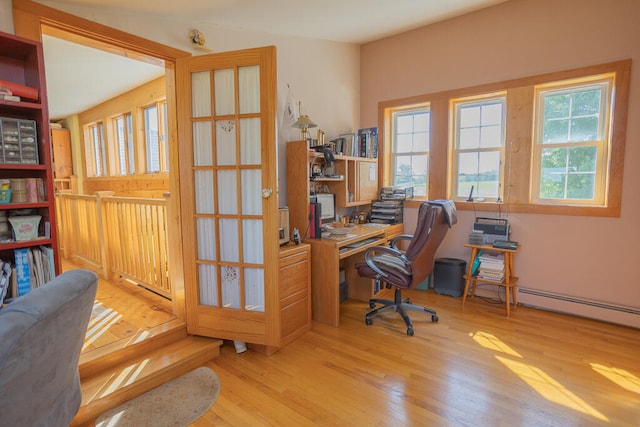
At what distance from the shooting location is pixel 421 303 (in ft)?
10.7

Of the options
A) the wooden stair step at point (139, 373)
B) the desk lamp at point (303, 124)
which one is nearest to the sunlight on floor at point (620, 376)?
the wooden stair step at point (139, 373)

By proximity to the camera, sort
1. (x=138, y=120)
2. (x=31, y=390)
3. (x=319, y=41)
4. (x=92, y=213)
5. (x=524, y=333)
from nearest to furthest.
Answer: (x=31, y=390) < (x=524, y=333) < (x=319, y=41) < (x=92, y=213) < (x=138, y=120)

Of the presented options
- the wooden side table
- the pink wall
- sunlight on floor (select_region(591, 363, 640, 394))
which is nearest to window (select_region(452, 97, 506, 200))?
the pink wall

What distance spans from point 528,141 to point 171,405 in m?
3.63

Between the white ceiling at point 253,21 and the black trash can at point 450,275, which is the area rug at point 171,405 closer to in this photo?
the white ceiling at point 253,21

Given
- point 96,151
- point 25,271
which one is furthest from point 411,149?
point 96,151

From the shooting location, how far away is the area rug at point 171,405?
168 cm

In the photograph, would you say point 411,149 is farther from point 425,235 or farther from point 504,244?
point 425,235

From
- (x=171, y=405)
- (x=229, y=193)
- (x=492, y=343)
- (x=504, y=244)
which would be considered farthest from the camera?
(x=504, y=244)

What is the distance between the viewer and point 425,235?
250 centimetres

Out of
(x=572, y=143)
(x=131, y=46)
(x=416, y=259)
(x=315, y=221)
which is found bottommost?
(x=416, y=259)

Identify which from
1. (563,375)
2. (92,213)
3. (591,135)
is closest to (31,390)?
(563,375)

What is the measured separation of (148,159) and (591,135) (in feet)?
16.5

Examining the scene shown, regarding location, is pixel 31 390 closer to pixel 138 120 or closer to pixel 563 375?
pixel 563 375
